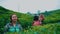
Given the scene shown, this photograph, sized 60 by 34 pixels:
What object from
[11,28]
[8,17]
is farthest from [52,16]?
[11,28]

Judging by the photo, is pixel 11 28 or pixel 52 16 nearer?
pixel 11 28

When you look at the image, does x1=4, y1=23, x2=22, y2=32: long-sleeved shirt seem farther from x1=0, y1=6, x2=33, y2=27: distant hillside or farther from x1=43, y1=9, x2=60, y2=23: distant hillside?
x1=43, y1=9, x2=60, y2=23: distant hillside

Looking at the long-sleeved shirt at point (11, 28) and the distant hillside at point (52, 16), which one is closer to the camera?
the long-sleeved shirt at point (11, 28)

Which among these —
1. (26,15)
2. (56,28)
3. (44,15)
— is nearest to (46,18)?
(44,15)

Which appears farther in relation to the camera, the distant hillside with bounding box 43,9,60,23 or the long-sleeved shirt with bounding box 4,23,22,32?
the distant hillside with bounding box 43,9,60,23

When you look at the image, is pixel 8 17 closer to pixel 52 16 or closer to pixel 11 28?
pixel 11 28

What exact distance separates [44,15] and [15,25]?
3.00 feet

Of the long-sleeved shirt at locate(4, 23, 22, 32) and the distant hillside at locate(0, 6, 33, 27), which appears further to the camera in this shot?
the distant hillside at locate(0, 6, 33, 27)

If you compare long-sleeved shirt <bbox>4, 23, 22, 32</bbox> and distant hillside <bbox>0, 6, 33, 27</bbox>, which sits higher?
distant hillside <bbox>0, 6, 33, 27</bbox>

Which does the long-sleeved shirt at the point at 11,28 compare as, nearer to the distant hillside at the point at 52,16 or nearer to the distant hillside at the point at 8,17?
the distant hillside at the point at 8,17

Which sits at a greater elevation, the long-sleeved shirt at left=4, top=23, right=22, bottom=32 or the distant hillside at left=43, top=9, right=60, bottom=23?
the distant hillside at left=43, top=9, right=60, bottom=23

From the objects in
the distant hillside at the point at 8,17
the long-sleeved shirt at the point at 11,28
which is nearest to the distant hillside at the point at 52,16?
the distant hillside at the point at 8,17

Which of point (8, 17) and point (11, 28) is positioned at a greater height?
point (8, 17)

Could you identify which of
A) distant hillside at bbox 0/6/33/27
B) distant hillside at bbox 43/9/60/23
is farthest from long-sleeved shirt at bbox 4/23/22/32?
distant hillside at bbox 43/9/60/23
